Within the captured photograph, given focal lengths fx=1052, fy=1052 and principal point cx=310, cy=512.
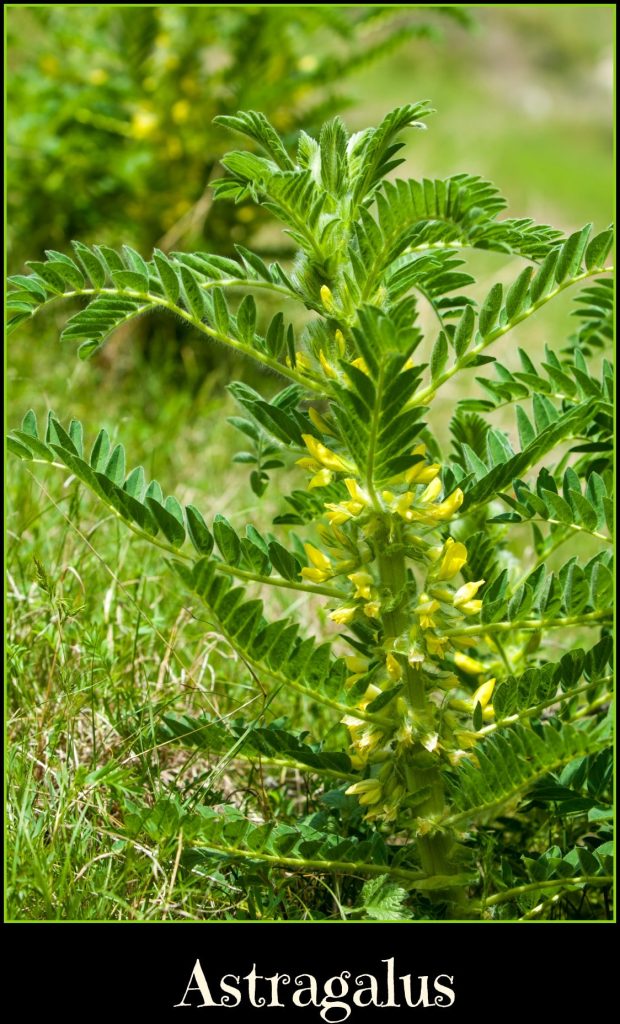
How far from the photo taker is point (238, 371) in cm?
375

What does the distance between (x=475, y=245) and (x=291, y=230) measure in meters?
0.22

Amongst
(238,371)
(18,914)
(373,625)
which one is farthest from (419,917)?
(238,371)

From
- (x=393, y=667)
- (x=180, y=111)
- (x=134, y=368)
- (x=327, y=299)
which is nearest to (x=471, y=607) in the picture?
(x=393, y=667)

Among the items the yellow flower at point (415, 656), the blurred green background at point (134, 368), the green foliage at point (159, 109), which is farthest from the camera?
the green foliage at point (159, 109)

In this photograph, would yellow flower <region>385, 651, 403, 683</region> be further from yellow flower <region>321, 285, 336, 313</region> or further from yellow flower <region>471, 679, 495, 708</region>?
yellow flower <region>321, 285, 336, 313</region>

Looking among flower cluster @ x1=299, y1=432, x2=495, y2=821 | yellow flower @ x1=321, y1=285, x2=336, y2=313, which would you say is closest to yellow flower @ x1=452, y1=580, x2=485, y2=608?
flower cluster @ x1=299, y1=432, x2=495, y2=821

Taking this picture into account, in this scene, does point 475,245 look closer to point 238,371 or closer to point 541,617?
point 541,617

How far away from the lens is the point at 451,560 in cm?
127

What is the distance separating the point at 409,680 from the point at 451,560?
160mm

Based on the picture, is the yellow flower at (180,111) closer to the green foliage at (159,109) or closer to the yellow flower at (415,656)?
the green foliage at (159,109)

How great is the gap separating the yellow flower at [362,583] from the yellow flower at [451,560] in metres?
0.09

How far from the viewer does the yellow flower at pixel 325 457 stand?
1.26 m

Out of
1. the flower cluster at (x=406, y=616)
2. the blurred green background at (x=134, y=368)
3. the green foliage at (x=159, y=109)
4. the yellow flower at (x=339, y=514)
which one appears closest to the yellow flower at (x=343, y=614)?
the flower cluster at (x=406, y=616)

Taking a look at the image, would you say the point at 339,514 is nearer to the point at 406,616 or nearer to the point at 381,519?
the point at 381,519
